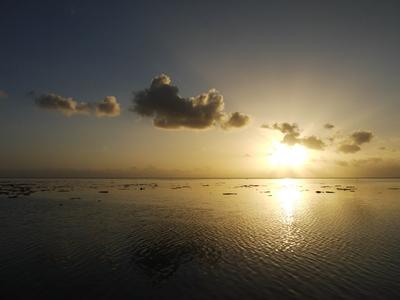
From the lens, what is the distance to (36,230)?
41.3 metres

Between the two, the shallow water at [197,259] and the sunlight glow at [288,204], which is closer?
the shallow water at [197,259]

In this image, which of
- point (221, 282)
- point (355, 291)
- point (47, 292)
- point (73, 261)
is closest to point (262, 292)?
point (221, 282)

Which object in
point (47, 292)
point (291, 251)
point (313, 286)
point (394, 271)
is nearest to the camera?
point (47, 292)

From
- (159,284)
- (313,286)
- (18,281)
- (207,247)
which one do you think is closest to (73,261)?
(18,281)

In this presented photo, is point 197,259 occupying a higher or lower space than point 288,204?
lower

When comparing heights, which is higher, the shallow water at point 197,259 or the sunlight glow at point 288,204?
the sunlight glow at point 288,204

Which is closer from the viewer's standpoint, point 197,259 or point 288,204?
point 197,259

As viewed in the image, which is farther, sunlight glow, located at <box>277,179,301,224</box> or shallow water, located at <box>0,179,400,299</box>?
sunlight glow, located at <box>277,179,301,224</box>

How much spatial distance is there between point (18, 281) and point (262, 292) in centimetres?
1975

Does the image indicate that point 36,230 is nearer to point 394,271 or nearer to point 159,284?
point 159,284

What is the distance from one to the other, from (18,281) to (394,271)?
33.1 metres

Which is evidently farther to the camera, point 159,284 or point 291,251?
point 291,251

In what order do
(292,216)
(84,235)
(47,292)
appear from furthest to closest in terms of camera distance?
(292,216), (84,235), (47,292)

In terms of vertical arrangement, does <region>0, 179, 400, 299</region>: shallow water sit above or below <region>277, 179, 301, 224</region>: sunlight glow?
below
